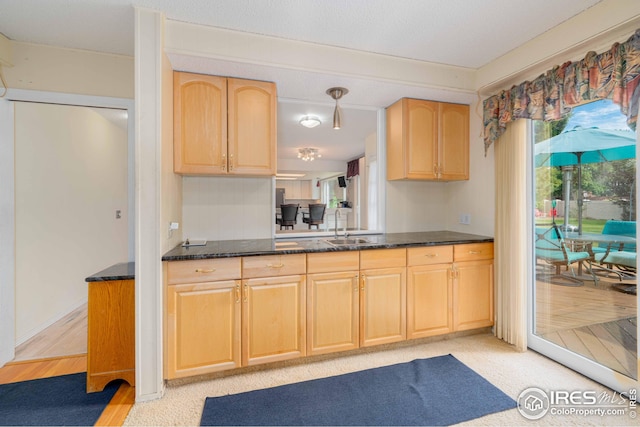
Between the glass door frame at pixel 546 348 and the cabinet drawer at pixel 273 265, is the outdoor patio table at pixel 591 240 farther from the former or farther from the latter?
the cabinet drawer at pixel 273 265

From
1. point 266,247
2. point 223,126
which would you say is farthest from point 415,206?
point 223,126

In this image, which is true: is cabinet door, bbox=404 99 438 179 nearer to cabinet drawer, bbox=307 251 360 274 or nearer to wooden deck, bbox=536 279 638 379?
cabinet drawer, bbox=307 251 360 274

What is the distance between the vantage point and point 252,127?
2400 mm

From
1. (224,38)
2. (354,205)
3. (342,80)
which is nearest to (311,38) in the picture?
(342,80)

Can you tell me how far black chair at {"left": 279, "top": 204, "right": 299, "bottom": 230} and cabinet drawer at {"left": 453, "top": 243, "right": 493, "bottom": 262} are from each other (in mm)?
1896

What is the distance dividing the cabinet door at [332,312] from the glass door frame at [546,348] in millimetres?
1472

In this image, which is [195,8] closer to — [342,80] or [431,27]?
[342,80]

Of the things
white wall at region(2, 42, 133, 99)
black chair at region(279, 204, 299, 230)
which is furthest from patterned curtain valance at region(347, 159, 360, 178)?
white wall at region(2, 42, 133, 99)

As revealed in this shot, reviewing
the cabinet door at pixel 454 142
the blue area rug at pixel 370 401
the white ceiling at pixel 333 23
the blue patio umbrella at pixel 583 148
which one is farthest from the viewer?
the cabinet door at pixel 454 142

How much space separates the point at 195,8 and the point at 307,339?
7.91 feet

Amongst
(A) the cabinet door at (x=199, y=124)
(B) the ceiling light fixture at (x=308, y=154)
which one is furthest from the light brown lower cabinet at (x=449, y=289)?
(B) the ceiling light fixture at (x=308, y=154)

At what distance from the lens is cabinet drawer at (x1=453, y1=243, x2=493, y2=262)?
2.63 meters

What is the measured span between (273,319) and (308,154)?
262cm

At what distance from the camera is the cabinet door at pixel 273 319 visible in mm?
2107
